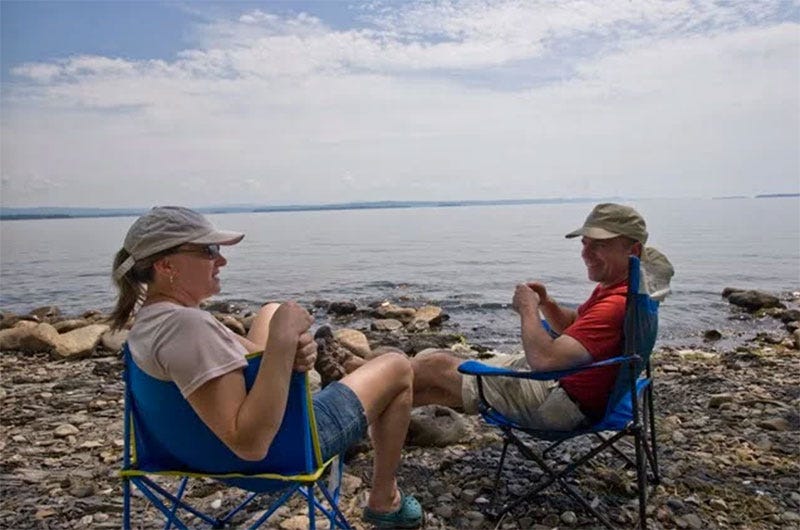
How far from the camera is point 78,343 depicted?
368 inches

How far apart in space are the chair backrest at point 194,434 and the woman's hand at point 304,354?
0.22 ft

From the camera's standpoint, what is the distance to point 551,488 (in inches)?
171

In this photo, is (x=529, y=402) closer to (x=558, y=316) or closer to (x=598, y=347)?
(x=598, y=347)

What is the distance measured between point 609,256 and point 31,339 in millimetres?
8550

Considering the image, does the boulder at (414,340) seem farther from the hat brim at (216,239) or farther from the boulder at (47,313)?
the boulder at (47,313)

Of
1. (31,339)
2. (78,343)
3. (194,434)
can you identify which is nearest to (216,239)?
(194,434)

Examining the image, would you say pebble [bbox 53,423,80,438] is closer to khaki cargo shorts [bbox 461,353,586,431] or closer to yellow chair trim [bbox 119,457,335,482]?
yellow chair trim [bbox 119,457,335,482]

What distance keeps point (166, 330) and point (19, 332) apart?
28.6 ft

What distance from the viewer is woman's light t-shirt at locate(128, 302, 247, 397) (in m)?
2.62

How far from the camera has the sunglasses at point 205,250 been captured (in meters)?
2.89

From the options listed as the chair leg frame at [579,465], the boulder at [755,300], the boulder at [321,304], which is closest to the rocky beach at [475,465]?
the chair leg frame at [579,465]

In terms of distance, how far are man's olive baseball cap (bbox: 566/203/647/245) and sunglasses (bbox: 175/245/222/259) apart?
7.21 ft

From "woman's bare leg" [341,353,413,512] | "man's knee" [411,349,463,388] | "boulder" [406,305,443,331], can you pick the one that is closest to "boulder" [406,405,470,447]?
"man's knee" [411,349,463,388]

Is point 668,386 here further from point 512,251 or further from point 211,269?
point 512,251
